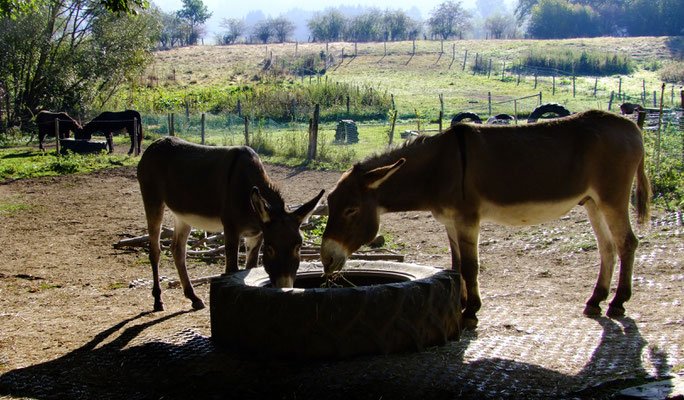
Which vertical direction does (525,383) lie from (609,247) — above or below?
below

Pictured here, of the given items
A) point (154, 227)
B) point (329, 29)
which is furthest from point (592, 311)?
point (329, 29)

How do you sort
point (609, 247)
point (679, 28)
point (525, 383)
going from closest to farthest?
point (525, 383)
point (609, 247)
point (679, 28)

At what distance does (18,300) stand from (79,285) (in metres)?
0.89

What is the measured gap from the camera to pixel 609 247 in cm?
633

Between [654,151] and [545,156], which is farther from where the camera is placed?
[654,151]

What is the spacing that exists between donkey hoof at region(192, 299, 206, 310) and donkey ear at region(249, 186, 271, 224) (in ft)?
5.78

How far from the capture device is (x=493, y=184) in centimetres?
577

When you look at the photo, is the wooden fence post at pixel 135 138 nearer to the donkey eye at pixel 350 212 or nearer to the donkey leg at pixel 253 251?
the donkey leg at pixel 253 251

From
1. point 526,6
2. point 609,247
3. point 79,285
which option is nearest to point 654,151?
point 609,247

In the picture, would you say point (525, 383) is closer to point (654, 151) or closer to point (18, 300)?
point (18, 300)

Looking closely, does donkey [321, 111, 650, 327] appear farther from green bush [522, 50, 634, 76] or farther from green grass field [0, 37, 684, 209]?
green bush [522, 50, 634, 76]

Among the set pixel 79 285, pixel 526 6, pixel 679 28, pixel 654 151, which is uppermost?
pixel 526 6

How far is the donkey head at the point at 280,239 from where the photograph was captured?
5.29 m

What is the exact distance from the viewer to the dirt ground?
400 centimetres
